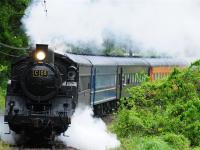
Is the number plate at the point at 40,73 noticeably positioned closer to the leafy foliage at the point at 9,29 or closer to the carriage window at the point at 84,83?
the carriage window at the point at 84,83

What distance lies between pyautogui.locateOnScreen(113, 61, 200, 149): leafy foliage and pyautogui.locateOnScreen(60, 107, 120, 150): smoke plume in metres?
0.67

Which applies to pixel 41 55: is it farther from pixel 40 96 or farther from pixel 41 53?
pixel 40 96

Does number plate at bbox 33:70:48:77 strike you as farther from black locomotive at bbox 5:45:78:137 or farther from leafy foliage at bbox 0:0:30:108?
leafy foliage at bbox 0:0:30:108

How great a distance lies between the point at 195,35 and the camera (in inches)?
768

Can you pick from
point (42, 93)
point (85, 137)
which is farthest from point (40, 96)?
point (85, 137)

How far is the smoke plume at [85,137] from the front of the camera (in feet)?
42.6

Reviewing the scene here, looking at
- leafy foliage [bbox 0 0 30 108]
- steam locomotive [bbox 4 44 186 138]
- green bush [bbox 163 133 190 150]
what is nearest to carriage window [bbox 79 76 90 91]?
steam locomotive [bbox 4 44 186 138]

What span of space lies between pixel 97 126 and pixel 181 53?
1422cm

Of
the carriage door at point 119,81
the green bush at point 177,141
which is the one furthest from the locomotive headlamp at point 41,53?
the carriage door at point 119,81

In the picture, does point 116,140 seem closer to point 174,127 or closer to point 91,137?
point 91,137

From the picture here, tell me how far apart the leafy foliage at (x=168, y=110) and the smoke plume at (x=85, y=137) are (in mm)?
671

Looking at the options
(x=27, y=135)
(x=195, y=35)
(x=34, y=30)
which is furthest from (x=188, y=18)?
(x=27, y=135)

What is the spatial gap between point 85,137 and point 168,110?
7.95ft

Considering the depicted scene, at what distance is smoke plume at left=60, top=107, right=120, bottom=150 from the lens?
511 inches
